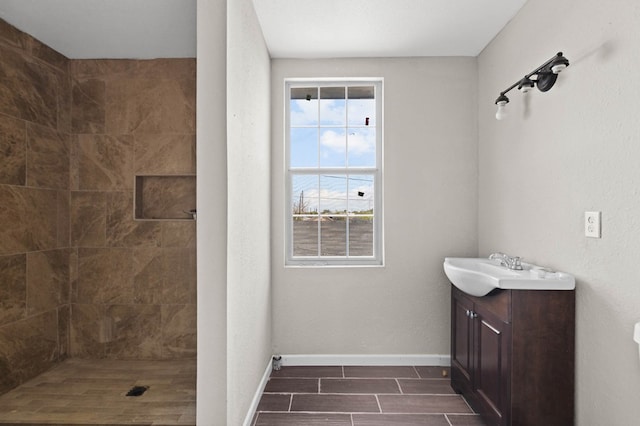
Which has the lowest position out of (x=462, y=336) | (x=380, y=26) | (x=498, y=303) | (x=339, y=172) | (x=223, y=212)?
(x=462, y=336)

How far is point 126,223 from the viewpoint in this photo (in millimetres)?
3473

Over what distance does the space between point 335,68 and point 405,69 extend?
0.60 m

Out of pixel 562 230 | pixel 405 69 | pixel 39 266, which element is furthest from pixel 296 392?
pixel 405 69

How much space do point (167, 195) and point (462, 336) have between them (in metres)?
2.70

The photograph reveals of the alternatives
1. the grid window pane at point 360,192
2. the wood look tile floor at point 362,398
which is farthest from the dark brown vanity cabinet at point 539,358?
the grid window pane at point 360,192

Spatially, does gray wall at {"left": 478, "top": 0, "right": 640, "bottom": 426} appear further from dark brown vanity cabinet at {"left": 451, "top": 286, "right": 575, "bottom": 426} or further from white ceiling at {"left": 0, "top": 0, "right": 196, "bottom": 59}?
white ceiling at {"left": 0, "top": 0, "right": 196, "bottom": 59}

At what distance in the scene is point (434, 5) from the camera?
2561mm

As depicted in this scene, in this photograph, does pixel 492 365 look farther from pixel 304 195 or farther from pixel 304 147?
pixel 304 147

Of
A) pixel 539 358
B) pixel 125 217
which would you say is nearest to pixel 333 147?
pixel 125 217

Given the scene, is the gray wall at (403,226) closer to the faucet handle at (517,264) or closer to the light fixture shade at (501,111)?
the light fixture shade at (501,111)

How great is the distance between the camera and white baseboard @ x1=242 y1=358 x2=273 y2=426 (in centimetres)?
234

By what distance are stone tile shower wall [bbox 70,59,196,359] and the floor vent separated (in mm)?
583

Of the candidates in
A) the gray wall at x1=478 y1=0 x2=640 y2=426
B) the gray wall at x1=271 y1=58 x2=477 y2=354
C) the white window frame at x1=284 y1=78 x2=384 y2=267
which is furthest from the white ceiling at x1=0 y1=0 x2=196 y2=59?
the gray wall at x1=478 y1=0 x2=640 y2=426

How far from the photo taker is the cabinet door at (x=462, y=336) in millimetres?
2582
